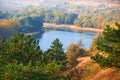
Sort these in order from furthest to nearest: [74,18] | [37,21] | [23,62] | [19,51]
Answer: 1. [74,18]
2. [37,21]
3. [23,62]
4. [19,51]

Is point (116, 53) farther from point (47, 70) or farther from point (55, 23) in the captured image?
point (55, 23)

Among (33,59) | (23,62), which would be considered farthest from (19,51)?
(33,59)

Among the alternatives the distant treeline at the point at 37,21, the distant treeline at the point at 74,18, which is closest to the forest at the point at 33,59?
the distant treeline at the point at 37,21

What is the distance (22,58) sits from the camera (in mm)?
29422

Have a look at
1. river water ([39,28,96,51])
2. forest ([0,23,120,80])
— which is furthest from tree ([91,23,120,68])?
river water ([39,28,96,51])

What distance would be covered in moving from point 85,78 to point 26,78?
58.1 feet

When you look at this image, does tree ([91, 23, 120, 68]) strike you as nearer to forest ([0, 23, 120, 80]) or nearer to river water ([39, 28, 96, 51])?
forest ([0, 23, 120, 80])

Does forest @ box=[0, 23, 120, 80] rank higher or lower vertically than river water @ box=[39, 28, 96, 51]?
higher

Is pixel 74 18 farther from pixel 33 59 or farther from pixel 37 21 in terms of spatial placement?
pixel 33 59

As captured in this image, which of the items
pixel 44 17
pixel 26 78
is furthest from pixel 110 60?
pixel 44 17

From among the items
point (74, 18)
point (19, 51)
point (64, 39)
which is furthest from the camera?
point (74, 18)

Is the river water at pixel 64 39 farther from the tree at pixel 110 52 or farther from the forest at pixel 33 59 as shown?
the tree at pixel 110 52

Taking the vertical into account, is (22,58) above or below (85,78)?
above

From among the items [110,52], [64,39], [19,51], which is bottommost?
[64,39]
